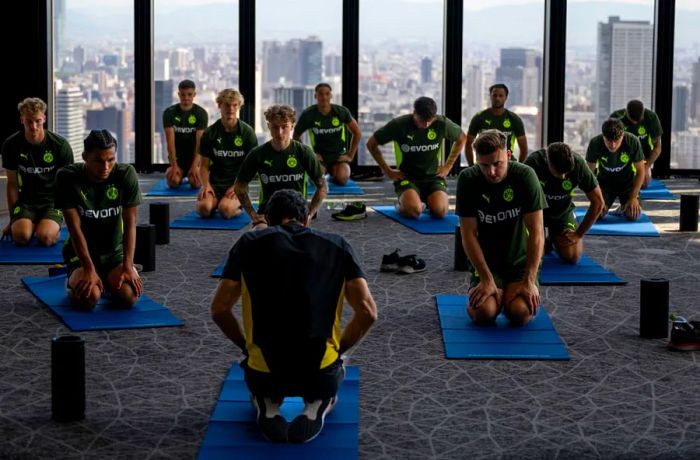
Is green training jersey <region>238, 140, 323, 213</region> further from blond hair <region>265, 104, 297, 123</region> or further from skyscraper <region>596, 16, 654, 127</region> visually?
skyscraper <region>596, 16, 654, 127</region>

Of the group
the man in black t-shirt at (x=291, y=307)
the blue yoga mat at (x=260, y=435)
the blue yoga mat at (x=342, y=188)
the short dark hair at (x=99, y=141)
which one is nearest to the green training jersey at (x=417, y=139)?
the blue yoga mat at (x=342, y=188)

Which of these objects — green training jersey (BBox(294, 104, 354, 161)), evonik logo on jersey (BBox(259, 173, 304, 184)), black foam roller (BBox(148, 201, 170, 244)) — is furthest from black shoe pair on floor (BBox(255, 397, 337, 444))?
green training jersey (BBox(294, 104, 354, 161))

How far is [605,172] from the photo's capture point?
928cm

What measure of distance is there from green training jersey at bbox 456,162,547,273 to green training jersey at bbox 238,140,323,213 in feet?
6.27

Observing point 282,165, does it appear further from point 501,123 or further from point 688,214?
point 501,123

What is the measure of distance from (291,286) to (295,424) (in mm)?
486

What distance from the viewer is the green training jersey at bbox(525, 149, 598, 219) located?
708 centimetres

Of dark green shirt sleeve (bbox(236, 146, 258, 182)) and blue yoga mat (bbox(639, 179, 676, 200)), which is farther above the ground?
dark green shirt sleeve (bbox(236, 146, 258, 182))

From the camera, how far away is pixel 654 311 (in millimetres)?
5648

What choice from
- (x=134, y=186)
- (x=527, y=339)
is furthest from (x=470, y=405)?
(x=134, y=186)

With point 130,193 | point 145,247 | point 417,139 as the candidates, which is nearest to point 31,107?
point 145,247

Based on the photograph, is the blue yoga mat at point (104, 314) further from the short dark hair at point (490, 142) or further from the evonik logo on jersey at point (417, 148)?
the evonik logo on jersey at point (417, 148)

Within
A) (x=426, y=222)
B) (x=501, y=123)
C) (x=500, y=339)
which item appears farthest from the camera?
(x=501, y=123)

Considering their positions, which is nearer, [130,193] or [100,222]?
[130,193]
